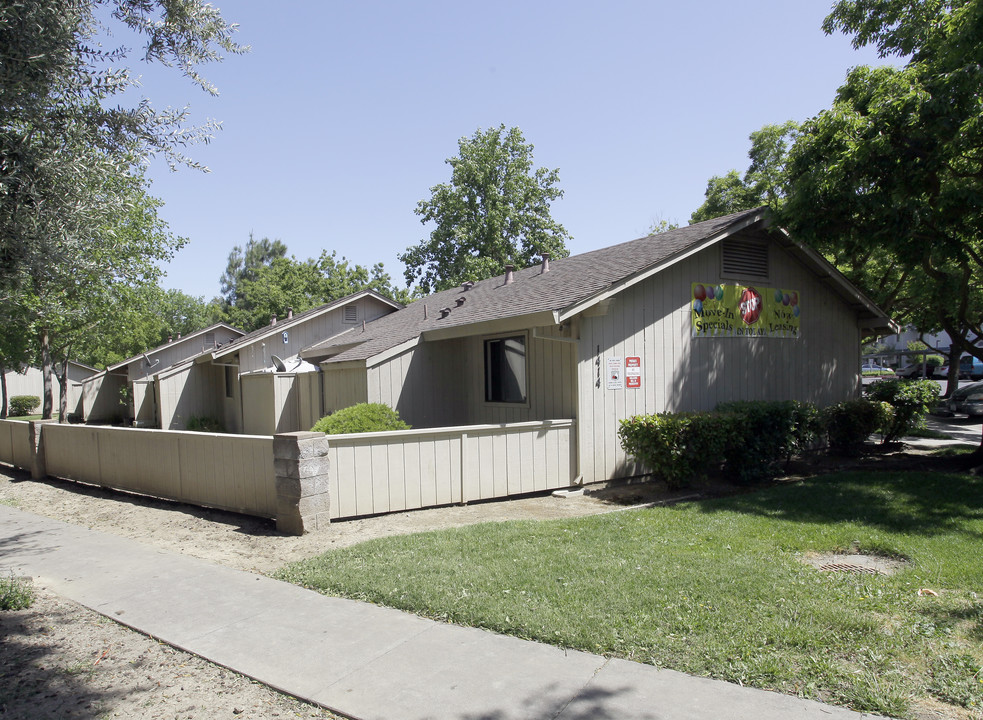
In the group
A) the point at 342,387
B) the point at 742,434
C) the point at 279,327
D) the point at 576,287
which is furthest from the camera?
Answer: the point at 279,327

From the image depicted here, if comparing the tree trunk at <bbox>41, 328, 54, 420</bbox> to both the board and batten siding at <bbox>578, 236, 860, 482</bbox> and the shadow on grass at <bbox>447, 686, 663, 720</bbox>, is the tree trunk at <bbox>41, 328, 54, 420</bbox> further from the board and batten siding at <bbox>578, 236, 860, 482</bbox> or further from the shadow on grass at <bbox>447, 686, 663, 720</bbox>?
the shadow on grass at <bbox>447, 686, 663, 720</bbox>

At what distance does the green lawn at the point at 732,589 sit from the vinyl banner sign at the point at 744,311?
15.0ft

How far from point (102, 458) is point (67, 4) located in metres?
8.53

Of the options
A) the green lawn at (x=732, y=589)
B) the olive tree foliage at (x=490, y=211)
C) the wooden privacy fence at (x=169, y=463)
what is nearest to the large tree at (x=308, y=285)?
the olive tree foliage at (x=490, y=211)

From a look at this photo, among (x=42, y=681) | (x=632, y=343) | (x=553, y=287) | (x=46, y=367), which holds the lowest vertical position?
(x=42, y=681)

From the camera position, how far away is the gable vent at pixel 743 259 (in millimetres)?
13234

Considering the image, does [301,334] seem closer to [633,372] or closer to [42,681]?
[633,372]

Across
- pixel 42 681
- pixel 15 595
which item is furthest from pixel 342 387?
pixel 42 681

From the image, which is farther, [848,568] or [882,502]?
[882,502]

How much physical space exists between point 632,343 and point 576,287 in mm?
1487

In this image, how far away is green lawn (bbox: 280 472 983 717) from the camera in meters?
4.39

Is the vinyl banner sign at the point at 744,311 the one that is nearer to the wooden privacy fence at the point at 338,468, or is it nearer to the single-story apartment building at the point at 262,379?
the wooden privacy fence at the point at 338,468

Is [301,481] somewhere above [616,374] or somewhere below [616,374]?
below

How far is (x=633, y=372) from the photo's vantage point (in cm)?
1188
